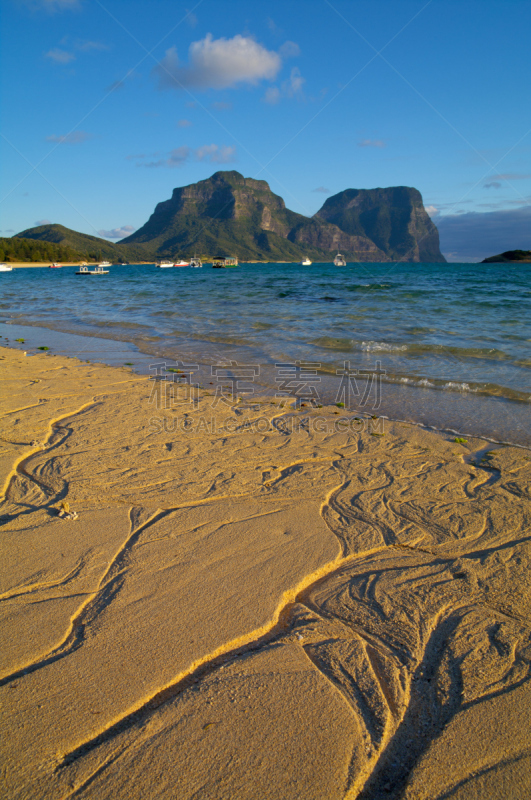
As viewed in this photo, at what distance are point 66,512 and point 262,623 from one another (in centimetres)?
188

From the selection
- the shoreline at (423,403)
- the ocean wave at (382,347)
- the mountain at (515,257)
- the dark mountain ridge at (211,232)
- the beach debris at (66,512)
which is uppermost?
the dark mountain ridge at (211,232)

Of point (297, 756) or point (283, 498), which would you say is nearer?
point (297, 756)

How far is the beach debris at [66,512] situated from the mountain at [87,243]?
142045 millimetres

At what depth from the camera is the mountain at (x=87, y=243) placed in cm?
13450

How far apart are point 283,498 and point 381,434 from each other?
7.00ft

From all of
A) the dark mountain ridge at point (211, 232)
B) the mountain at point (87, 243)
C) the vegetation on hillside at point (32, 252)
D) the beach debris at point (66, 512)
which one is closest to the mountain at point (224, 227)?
the dark mountain ridge at point (211, 232)

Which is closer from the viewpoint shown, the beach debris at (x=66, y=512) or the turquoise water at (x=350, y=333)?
the beach debris at (x=66, y=512)

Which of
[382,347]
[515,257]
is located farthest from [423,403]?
[515,257]

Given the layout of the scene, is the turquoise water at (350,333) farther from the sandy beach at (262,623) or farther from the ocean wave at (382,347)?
the sandy beach at (262,623)

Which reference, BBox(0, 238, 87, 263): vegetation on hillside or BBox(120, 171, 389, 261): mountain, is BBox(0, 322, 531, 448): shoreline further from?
BBox(120, 171, 389, 261): mountain

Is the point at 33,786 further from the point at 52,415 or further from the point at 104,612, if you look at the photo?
the point at 52,415

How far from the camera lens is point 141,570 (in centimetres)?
268

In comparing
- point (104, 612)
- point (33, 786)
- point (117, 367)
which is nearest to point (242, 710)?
point (33, 786)

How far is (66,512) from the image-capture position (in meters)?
3.29
